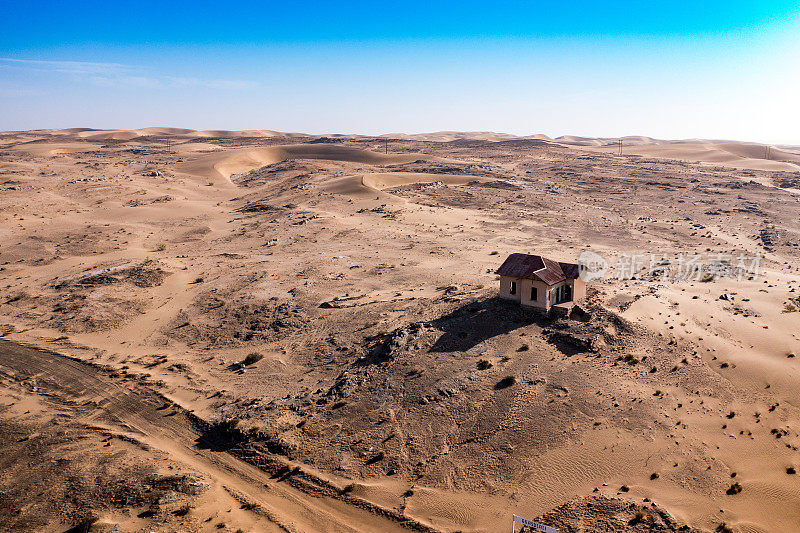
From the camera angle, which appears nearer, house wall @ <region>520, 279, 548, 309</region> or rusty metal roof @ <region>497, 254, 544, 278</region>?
house wall @ <region>520, 279, 548, 309</region>

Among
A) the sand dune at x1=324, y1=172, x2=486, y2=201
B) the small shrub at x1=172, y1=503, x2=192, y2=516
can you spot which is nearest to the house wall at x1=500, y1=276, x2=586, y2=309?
the small shrub at x1=172, y1=503, x2=192, y2=516

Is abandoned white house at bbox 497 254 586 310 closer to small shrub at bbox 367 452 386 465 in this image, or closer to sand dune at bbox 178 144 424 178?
small shrub at bbox 367 452 386 465

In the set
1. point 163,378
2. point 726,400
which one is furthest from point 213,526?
point 726,400

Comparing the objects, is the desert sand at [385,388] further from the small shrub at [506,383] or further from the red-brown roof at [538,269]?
the red-brown roof at [538,269]

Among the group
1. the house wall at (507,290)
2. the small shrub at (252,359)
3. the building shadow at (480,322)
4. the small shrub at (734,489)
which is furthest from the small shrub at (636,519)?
the small shrub at (252,359)

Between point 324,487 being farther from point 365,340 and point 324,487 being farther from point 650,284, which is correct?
point 650,284

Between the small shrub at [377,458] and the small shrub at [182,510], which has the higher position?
the small shrub at [377,458]
